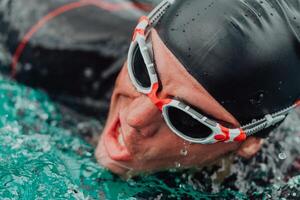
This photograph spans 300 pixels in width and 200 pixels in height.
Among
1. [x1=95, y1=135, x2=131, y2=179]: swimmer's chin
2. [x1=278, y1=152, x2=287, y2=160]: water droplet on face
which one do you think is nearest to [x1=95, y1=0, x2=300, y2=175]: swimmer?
[x1=95, y1=135, x2=131, y2=179]: swimmer's chin

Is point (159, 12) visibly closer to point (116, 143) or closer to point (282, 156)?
point (116, 143)

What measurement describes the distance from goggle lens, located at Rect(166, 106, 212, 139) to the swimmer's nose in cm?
6

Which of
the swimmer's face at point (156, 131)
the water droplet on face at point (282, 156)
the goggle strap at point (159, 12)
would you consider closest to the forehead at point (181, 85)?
the swimmer's face at point (156, 131)

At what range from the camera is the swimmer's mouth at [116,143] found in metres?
2.54

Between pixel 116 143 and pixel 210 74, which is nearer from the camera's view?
pixel 210 74

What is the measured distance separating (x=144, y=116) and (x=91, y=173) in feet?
1.56

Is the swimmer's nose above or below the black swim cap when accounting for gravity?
below

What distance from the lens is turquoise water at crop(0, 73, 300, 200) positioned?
8.07 feet

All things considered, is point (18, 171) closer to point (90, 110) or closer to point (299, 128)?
point (90, 110)

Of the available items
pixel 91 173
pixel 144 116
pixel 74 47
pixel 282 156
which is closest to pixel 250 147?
pixel 282 156

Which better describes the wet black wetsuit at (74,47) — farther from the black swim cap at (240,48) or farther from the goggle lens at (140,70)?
the black swim cap at (240,48)

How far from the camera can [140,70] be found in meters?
2.38

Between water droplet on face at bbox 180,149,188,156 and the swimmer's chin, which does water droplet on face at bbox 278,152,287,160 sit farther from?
the swimmer's chin

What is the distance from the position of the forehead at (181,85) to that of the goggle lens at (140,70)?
3.0 inches
